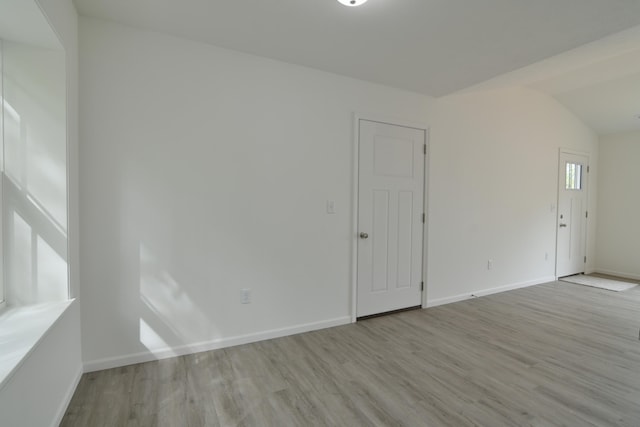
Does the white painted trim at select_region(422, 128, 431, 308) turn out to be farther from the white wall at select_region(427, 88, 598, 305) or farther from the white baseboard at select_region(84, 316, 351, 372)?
the white baseboard at select_region(84, 316, 351, 372)

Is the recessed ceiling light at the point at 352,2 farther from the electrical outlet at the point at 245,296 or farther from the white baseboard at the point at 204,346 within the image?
the white baseboard at the point at 204,346

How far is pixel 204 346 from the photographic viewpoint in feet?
8.21

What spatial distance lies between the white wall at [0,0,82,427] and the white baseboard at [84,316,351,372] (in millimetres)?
164

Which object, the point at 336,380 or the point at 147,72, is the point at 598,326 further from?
the point at 147,72

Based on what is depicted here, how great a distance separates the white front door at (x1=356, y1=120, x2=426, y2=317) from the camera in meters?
3.23

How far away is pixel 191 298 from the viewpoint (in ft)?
8.06

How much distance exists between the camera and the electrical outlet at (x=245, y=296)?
8.66 ft

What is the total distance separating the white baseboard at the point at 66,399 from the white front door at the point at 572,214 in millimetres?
6301

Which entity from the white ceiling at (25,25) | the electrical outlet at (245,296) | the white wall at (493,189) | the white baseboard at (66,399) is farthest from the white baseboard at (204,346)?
the white ceiling at (25,25)

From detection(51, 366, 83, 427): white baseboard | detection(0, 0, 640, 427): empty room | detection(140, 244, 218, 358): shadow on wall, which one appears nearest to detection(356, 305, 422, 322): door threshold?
detection(0, 0, 640, 427): empty room

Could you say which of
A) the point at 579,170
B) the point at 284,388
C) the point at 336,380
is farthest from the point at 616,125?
the point at 284,388

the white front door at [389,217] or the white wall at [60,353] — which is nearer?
the white wall at [60,353]

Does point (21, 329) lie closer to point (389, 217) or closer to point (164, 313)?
point (164, 313)

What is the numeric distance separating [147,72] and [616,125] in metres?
6.90
